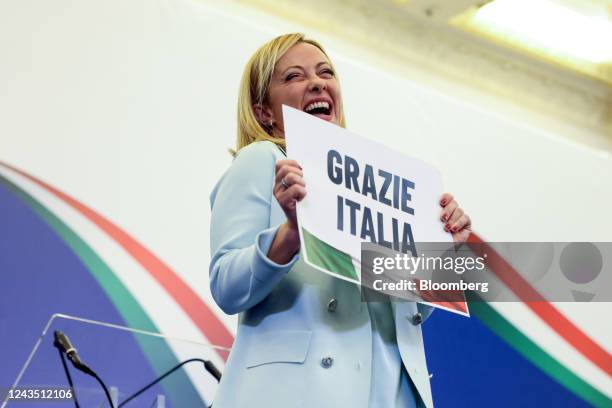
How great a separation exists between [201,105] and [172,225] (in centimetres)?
51

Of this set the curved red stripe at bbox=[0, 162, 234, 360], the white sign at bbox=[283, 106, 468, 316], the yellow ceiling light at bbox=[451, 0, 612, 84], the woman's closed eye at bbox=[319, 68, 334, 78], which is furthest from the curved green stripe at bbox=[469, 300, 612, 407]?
the white sign at bbox=[283, 106, 468, 316]

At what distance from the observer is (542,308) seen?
415cm

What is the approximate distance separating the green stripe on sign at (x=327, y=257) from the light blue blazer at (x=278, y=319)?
5cm

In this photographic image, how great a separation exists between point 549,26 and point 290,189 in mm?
4119

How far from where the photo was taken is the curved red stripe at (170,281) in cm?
304

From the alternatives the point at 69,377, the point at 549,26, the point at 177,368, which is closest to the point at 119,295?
the point at 177,368

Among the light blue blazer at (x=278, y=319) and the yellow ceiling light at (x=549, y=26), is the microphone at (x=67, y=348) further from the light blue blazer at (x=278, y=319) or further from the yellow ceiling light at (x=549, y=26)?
the yellow ceiling light at (x=549, y=26)

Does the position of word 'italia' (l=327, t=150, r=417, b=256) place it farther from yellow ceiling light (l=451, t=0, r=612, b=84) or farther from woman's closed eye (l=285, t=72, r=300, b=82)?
yellow ceiling light (l=451, t=0, r=612, b=84)

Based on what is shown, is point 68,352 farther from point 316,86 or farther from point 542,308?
point 542,308

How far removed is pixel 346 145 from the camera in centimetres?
143

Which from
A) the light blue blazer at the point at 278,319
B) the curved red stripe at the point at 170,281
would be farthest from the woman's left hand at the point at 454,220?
the curved red stripe at the point at 170,281

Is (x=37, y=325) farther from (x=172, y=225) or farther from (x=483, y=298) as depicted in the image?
(x=483, y=298)

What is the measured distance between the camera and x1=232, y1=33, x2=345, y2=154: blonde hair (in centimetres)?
164

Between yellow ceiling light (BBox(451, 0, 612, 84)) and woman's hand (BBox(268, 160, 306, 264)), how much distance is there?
384 centimetres
